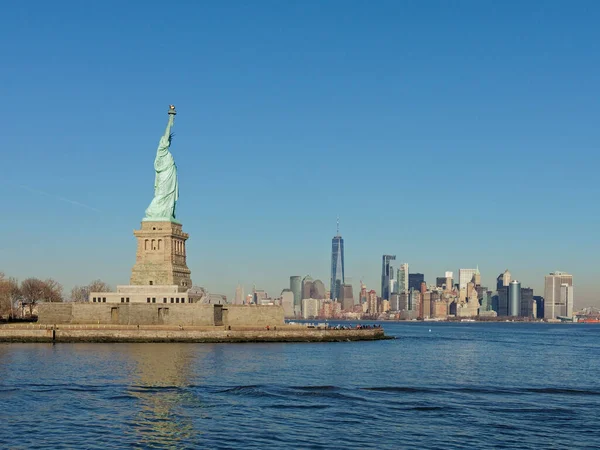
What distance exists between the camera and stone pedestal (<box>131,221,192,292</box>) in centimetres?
11162

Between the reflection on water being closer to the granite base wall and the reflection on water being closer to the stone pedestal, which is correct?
the granite base wall

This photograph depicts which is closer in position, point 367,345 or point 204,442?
point 204,442

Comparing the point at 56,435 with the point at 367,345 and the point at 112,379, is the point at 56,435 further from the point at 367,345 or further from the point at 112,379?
the point at 367,345

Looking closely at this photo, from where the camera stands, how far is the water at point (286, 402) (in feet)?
130

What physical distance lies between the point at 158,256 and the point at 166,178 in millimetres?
12448

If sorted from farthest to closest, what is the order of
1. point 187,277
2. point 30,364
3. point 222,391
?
point 187,277 < point 30,364 < point 222,391

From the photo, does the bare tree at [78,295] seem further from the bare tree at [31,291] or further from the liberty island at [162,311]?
the liberty island at [162,311]

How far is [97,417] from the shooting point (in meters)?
44.1

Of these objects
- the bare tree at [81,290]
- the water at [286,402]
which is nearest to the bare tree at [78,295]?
the bare tree at [81,290]

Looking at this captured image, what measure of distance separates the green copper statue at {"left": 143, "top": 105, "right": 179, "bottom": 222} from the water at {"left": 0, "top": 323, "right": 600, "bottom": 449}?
121ft

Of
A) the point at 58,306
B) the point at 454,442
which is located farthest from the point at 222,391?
the point at 58,306

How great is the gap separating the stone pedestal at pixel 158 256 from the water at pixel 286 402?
96.2 feet

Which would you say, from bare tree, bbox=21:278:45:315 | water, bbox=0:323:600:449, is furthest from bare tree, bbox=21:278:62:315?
water, bbox=0:323:600:449

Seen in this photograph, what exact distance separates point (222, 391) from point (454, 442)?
20070mm
